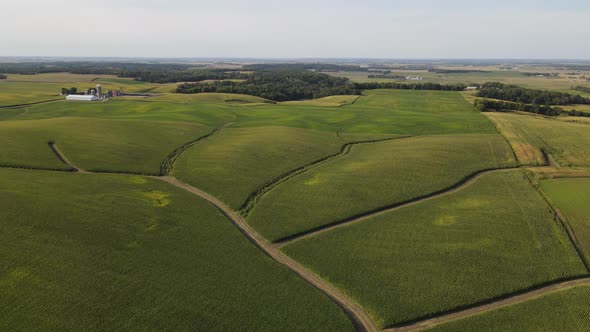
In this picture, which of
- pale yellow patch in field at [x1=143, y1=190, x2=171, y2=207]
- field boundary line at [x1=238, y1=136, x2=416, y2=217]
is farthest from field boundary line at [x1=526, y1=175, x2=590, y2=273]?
pale yellow patch in field at [x1=143, y1=190, x2=171, y2=207]

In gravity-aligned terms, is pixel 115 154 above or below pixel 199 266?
above

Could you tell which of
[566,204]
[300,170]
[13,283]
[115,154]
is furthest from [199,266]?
[566,204]

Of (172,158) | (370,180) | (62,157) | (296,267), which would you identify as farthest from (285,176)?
(62,157)

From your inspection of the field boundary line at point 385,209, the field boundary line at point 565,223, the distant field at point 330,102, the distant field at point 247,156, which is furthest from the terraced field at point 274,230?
the distant field at point 330,102

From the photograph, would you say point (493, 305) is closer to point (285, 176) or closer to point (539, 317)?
point (539, 317)

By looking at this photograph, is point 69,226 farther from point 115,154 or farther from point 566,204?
point 566,204
